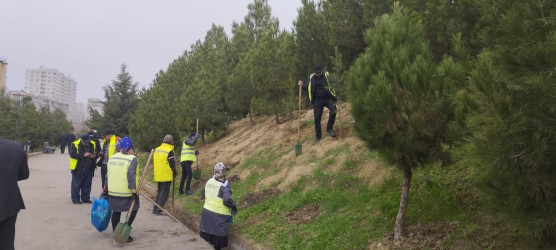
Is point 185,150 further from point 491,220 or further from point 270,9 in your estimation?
point 270,9

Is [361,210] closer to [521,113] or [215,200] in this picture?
[215,200]

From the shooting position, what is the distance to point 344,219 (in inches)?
257

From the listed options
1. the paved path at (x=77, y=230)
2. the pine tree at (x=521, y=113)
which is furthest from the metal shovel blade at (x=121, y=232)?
the pine tree at (x=521, y=113)

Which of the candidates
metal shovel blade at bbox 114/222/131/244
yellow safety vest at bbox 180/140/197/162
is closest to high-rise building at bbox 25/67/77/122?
yellow safety vest at bbox 180/140/197/162

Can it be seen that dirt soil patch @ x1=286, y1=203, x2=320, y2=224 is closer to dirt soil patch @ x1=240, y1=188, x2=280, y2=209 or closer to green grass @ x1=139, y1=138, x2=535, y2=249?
green grass @ x1=139, y1=138, x2=535, y2=249

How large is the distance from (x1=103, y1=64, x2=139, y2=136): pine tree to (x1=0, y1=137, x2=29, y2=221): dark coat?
31.6 meters

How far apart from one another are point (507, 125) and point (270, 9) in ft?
77.1

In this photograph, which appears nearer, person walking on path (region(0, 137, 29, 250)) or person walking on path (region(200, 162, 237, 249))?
person walking on path (region(0, 137, 29, 250))

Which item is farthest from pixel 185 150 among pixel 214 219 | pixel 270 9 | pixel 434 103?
pixel 270 9

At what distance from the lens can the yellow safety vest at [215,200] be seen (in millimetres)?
6605

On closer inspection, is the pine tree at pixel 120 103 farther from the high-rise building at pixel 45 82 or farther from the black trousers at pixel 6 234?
the high-rise building at pixel 45 82

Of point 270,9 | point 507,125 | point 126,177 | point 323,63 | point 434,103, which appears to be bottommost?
point 126,177

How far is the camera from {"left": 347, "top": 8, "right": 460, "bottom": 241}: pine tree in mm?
4918

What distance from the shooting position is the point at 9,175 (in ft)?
14.4
